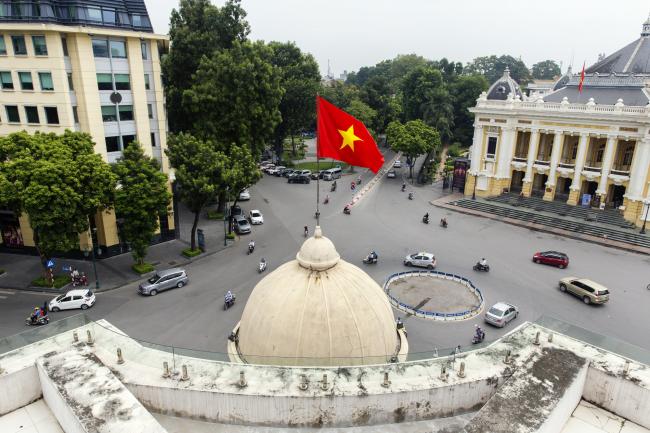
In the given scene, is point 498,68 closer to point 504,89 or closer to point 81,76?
point 504,89

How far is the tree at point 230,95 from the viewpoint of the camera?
50.0 metres

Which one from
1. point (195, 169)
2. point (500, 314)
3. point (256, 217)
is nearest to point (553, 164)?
point (500, 314)

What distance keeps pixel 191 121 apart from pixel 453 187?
3618cm

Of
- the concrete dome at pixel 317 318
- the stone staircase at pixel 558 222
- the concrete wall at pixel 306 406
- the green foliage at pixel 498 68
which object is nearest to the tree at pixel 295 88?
the stone staircase at pixel 558 222

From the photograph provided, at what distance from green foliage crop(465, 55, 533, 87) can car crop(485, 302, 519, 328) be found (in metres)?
150

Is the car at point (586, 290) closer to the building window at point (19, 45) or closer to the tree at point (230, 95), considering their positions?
the tree at point (230, 95)

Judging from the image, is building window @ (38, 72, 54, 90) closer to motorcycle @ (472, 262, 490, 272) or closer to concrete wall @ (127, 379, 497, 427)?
concrete wall @ (127, 379, 497, 427)

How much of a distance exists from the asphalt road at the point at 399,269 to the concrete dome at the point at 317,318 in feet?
20.4

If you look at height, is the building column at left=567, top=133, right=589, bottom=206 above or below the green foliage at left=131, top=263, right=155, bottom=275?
above

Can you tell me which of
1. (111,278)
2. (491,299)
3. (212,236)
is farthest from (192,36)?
(491,299)

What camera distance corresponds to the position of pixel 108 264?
38.8 m

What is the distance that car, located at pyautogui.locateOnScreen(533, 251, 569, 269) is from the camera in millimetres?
38959

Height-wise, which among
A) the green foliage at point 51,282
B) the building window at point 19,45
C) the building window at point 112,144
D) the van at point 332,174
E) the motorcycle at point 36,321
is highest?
the building window at point 19,45

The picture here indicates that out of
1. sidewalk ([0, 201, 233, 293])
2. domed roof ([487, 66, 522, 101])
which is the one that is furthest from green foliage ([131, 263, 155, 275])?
domed roof ([487, 66, 522, 101])
